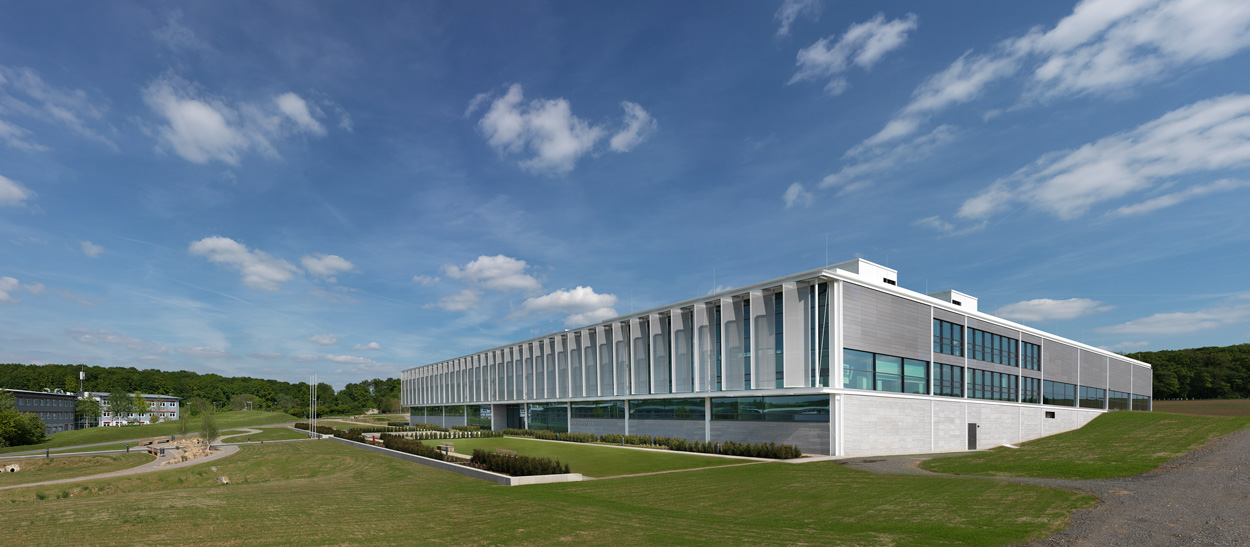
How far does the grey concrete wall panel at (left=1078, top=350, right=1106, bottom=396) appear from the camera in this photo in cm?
6062

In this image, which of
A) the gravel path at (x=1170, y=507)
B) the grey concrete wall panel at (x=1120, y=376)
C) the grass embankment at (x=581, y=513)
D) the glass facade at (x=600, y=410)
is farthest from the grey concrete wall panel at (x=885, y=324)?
the grey concrete wall panel at (x=1120, y=376)

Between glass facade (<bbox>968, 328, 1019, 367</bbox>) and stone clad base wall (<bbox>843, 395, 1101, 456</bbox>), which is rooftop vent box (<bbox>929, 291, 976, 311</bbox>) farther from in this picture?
stone clad base wall (<bbox>843, 395, 1101, 456</bbox>)

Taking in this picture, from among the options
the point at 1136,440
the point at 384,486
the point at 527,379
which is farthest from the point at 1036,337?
the point at 384,486

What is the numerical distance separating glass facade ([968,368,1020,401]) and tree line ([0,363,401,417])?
12646 cm

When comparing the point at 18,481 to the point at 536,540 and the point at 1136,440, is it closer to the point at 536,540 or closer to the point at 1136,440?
the point at 536,540

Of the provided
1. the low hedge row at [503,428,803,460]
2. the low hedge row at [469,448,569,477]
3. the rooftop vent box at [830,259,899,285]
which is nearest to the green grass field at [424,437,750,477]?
the low hedge row at [503,428,803,460]

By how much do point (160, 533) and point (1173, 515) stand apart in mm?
23033

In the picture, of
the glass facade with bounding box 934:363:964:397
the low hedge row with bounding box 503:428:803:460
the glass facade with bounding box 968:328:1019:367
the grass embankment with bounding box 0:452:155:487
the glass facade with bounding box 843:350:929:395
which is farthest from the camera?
the glass facade with bounding box 968:328:1019:367

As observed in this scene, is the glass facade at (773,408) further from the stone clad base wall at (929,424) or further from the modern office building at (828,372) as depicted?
the stone clad base wall at (929,424)

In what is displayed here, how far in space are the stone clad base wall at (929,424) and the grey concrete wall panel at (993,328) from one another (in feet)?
19.7

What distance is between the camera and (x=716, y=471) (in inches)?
1029

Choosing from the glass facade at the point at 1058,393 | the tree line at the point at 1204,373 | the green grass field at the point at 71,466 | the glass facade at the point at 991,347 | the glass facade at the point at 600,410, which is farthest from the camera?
the tree line at the point at 1204,373

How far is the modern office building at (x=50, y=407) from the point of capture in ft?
291

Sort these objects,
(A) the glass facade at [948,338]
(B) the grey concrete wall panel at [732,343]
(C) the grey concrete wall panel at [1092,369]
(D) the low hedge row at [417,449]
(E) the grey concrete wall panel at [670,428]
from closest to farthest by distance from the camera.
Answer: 1. (D) the low hedge row at [417,449]
2. (B) the grey concrete wall panel at [732,343]
3. (E) the grey concrete wall panel at [670,428]
4. (A) the glass facade at [948,338]
5. (C) the grey concrete wall panel at [1092,369]
